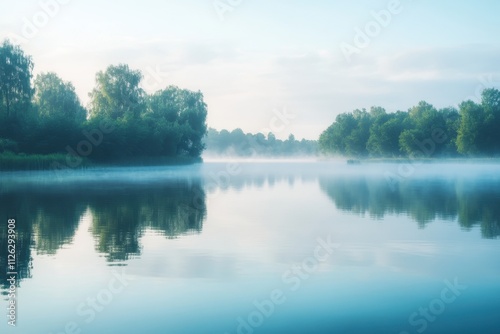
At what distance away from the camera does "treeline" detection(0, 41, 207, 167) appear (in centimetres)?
8412

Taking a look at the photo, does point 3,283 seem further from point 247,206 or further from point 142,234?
point 247,206

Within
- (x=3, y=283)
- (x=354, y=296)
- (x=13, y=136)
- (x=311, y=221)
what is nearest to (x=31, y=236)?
(x=3, y=283)

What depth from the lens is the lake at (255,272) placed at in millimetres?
10328

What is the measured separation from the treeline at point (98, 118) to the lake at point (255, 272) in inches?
2248

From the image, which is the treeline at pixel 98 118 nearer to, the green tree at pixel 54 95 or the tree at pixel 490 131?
the green tree at pixel 54 95

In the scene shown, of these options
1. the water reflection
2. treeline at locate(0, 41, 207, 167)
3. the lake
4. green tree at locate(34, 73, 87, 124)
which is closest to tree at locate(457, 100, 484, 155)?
treeline at locate(0, 41, 207, 167)

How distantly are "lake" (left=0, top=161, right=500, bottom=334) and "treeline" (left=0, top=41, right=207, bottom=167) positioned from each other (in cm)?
5710

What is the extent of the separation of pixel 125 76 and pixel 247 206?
93.8m

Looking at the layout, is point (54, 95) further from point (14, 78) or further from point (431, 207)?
point (431, 207)

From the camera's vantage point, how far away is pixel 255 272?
47.4 feet

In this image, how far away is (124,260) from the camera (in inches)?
635

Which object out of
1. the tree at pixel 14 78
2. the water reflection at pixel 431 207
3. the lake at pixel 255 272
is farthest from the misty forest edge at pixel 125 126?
the lake at pixel 255 272

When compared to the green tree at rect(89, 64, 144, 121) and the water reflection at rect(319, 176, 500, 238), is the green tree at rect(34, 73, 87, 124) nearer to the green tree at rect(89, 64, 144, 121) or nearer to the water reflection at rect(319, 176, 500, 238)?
the green tree at rect(89, 64, 144, 121)

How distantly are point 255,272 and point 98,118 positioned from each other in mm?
90871
